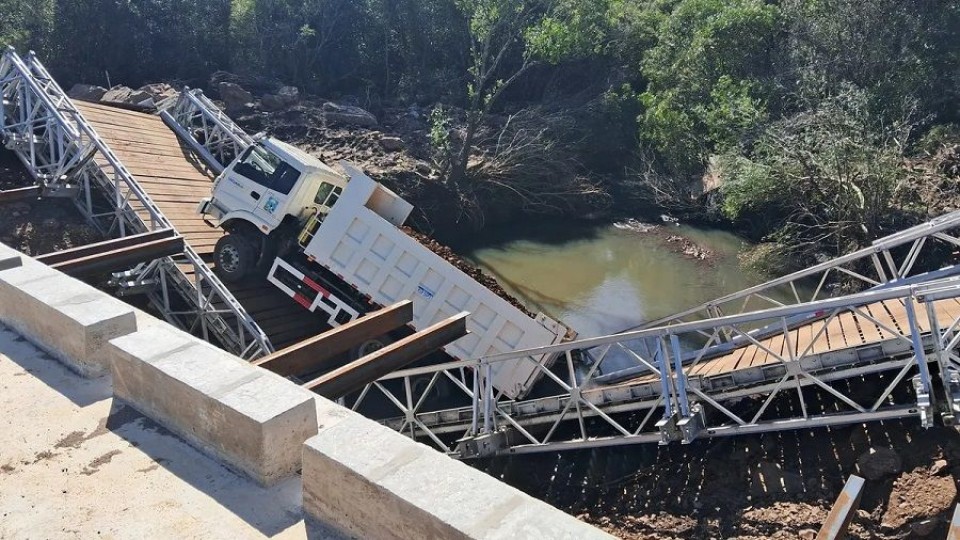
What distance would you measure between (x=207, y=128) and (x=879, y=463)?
14.2 meters

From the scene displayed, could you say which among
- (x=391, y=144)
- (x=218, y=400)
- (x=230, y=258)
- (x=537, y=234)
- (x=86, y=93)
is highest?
(x=391, y=144)

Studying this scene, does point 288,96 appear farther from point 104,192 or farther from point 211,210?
point 211,210

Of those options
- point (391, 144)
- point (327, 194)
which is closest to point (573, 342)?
point (327, 194)

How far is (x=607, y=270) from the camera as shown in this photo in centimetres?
1838

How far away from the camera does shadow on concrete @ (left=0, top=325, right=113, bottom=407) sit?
425 centimetres

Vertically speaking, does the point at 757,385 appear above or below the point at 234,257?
above

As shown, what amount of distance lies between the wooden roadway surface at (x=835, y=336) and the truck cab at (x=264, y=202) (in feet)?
19.9

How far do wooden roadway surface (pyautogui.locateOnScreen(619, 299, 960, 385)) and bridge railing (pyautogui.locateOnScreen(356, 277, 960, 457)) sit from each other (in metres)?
0.02

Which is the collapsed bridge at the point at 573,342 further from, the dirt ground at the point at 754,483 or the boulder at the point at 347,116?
the boulder at the point at 347,116

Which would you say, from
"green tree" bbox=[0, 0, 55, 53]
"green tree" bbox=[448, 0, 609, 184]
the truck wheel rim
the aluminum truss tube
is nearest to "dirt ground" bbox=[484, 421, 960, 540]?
the truck wheel rim

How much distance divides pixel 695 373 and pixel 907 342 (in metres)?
2.31

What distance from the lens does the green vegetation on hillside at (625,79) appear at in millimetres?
16375

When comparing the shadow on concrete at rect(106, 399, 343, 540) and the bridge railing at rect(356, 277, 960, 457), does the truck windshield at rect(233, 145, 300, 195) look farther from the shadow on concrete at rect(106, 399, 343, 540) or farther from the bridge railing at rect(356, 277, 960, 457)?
the shadow on concrete at rect(106, 399, 343, 540)

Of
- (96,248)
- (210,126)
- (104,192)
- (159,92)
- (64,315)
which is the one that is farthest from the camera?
(159,92)
